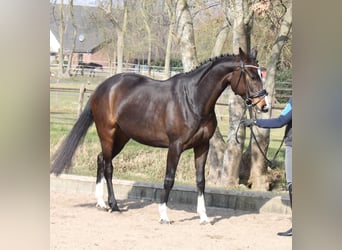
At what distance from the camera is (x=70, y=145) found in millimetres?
5914

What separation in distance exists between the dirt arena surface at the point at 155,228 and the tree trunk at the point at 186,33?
2085 millimetres

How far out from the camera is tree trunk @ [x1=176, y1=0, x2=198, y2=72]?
7.29 metres

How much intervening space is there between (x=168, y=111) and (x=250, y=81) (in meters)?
0.82

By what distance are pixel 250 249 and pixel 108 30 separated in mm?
9224

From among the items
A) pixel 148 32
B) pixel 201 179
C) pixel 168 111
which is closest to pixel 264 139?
pixel 201 179

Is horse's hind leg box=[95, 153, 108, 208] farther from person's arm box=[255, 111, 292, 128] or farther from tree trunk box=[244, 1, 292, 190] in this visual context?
person's arm box=[255, 111, 292, 128]

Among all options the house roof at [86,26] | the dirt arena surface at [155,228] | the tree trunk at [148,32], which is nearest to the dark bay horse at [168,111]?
the dirt arena surface at [155,228]

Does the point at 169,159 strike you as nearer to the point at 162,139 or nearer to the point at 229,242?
the point at 162,139

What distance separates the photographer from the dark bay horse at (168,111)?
5051 mm

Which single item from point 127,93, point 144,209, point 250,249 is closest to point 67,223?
point 144,209

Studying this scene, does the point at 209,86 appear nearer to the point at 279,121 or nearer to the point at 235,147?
the point at 279,121

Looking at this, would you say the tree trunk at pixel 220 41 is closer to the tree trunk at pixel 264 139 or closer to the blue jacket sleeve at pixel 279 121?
the tree trunk at pixel 264 139

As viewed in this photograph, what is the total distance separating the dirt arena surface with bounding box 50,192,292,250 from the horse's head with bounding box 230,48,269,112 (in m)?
1.10

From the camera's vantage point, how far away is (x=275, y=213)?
5.68m
